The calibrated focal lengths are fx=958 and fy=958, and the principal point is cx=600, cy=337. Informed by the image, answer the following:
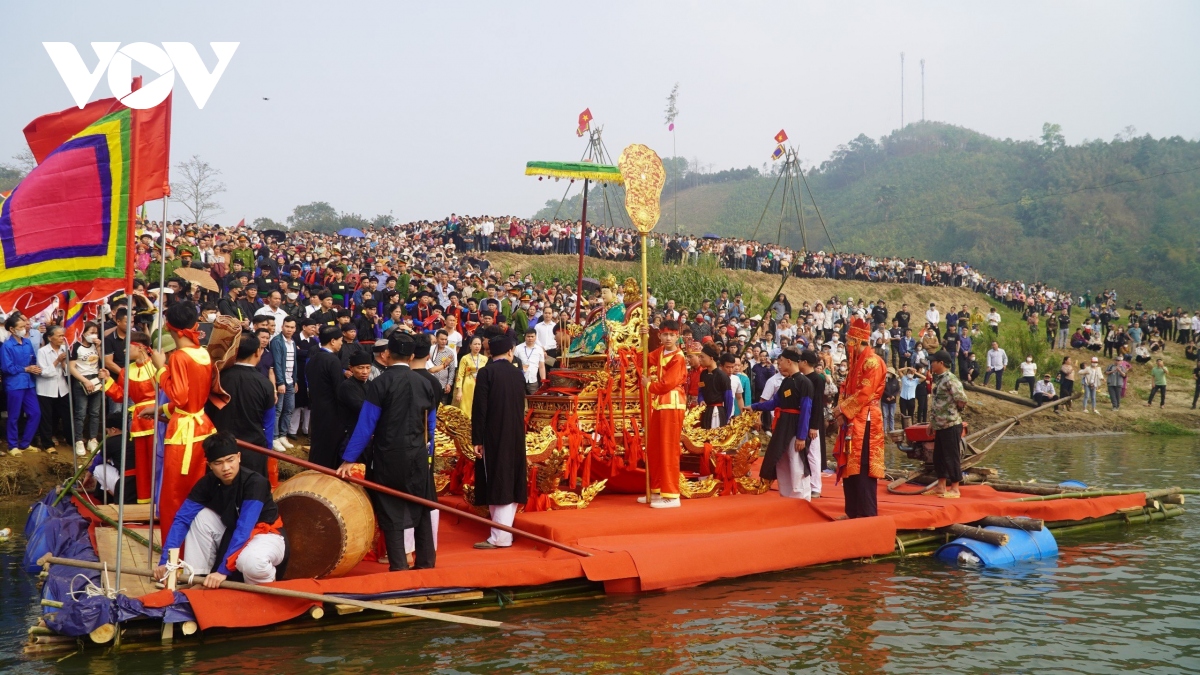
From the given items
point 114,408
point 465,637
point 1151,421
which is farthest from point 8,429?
point 1151,421

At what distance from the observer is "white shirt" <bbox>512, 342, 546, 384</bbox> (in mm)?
12875

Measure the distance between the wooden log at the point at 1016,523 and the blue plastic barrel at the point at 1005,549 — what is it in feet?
0.11

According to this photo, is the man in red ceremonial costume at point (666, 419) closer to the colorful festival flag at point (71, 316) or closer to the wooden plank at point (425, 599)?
the wooden plank at point (425, 599)

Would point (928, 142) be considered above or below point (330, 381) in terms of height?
above

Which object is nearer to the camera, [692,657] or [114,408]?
[692,657]

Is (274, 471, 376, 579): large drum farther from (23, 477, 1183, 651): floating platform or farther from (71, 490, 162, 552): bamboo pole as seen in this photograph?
(71, 490, 162, 552): bamboo pole

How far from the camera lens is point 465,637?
5887 mm

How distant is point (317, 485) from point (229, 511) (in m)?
0.59

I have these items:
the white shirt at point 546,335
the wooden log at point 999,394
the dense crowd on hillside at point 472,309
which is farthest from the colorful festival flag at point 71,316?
the wooden log at point 999,394

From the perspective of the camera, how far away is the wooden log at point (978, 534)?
26.5 ft

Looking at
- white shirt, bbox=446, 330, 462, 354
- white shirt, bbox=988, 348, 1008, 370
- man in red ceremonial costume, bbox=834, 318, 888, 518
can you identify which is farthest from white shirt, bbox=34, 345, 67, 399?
white shirt, bbox=988, 348, 1008, 370

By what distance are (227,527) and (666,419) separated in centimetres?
373

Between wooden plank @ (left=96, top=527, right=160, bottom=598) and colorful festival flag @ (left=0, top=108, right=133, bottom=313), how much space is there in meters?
1.62

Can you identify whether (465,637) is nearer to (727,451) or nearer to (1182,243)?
(727,451)
